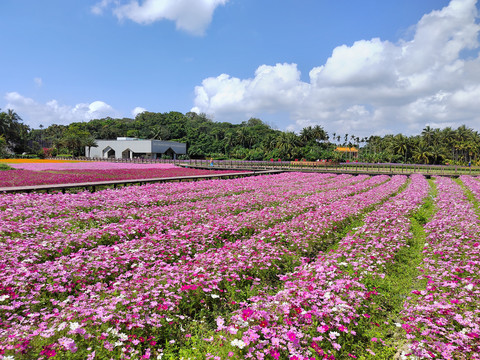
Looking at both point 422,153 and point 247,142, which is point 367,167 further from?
point 247,142

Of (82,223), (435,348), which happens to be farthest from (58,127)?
(435,348)

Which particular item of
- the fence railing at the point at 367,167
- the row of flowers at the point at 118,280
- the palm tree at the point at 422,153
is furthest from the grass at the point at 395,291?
the palm tree at the point at 422,153

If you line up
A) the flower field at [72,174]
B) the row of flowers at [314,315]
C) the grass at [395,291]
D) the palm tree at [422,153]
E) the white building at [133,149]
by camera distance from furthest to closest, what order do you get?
the white building at [133,149] → the palm tree at [422,153] → the flower field at [72,174] → the grass at [395,291] → the row of flowers at [314,315]

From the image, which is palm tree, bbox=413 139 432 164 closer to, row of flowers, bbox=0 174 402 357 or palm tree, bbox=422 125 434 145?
palm tree, bbox=422 125 434 145

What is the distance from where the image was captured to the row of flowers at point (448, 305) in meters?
3.43

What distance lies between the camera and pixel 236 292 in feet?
17.0

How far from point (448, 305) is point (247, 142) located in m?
88.7

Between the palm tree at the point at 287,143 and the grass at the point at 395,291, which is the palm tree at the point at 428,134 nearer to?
the palm tree at the point at 287,143

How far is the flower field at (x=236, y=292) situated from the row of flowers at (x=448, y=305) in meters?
0.02

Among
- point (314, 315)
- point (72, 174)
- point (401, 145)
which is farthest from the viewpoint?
point (401, 145)

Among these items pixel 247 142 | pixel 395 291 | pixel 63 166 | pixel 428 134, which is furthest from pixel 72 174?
pixel 428 134

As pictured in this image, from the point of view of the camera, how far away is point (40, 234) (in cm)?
732

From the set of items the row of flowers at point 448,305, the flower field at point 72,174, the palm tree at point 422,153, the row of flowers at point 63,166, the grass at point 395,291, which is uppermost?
the palm tree at point 422,153

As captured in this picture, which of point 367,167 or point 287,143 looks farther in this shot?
point 287,143
